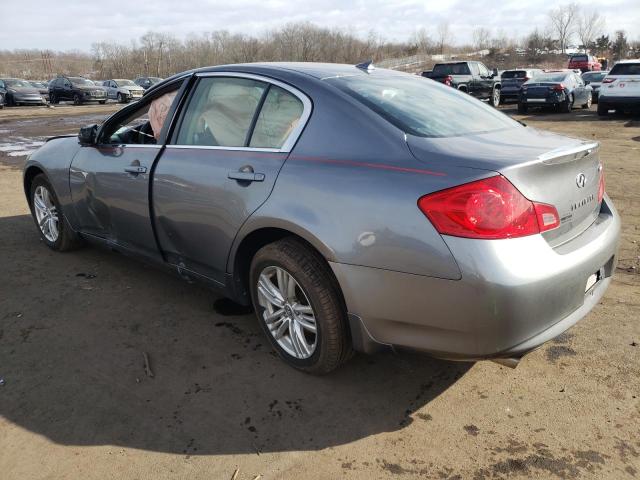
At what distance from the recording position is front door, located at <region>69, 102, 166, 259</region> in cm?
367

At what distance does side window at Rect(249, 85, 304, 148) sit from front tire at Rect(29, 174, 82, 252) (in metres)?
2.53

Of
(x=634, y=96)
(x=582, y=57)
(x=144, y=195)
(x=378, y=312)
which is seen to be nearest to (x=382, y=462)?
(x=378, y=312)

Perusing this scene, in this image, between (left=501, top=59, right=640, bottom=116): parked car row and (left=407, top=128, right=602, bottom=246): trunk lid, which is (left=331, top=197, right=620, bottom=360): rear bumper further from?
(left=501, top=59, right=640, bottom=116): parked car row

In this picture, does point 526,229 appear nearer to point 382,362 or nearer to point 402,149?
point 402,149

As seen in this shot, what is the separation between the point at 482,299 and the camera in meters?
2.16

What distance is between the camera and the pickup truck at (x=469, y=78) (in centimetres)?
2061

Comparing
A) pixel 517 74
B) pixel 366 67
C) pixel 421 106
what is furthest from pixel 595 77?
pixel 421 106

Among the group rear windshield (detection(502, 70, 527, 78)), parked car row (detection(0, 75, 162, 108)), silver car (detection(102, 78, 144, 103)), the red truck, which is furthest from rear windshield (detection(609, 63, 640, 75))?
the red truck

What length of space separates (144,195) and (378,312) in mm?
1965

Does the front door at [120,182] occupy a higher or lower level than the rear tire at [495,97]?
higher

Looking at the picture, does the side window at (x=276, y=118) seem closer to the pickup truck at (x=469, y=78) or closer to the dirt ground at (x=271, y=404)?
the dirt ground at (x=271, y=404)

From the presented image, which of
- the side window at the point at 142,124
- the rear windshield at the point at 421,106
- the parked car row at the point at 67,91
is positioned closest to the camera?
the rear windshield at the point at 421,106

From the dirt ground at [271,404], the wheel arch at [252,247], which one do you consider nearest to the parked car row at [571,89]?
the dirt ground at [271,404]

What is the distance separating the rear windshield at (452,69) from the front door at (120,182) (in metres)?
19.0
